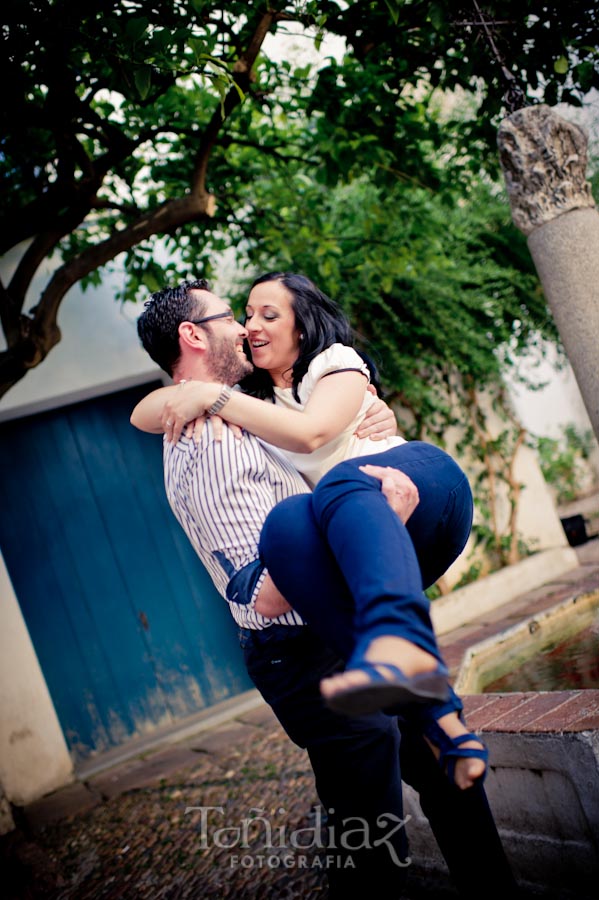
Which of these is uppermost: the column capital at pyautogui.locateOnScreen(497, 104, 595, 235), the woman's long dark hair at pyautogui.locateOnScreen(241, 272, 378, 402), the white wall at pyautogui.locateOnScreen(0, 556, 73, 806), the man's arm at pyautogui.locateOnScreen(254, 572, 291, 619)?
the column capital at pyautogui.locateOnScreen(497, 104, 595, 235)

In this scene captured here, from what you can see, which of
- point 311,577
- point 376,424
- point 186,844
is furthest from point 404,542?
point 186,844

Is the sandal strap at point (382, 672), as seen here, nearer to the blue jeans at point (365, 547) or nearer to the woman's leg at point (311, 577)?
the blue jeans at point (365, 547)

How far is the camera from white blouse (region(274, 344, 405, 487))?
195 cm

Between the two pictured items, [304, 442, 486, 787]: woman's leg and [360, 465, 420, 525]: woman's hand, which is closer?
[304, 442, 486, 787]: woman's leg

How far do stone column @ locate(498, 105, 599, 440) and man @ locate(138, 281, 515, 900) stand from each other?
6.04 feet

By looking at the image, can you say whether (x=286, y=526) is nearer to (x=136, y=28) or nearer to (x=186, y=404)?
(x=186, y=404)

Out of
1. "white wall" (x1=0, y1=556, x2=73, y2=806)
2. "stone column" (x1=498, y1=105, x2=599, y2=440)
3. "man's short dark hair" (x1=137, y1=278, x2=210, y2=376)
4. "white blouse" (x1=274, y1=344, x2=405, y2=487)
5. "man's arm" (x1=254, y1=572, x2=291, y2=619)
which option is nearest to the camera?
"man's arm" (x1=254, y1=572, x2=291, y2=619)

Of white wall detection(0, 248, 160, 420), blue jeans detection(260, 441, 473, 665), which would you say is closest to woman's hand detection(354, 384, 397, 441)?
blue jeans detection(260, 441, 473, 665)

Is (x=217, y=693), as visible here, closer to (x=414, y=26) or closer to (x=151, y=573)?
(x=151, y=573)

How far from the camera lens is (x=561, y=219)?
3.30 m

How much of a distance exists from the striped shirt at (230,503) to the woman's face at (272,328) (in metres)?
0.35

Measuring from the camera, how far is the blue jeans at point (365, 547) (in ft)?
4.61

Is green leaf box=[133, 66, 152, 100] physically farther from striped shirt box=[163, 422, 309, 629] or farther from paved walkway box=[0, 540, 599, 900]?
paved walkway box=[0, 540, 599, 900]

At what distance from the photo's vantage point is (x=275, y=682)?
1.82m
